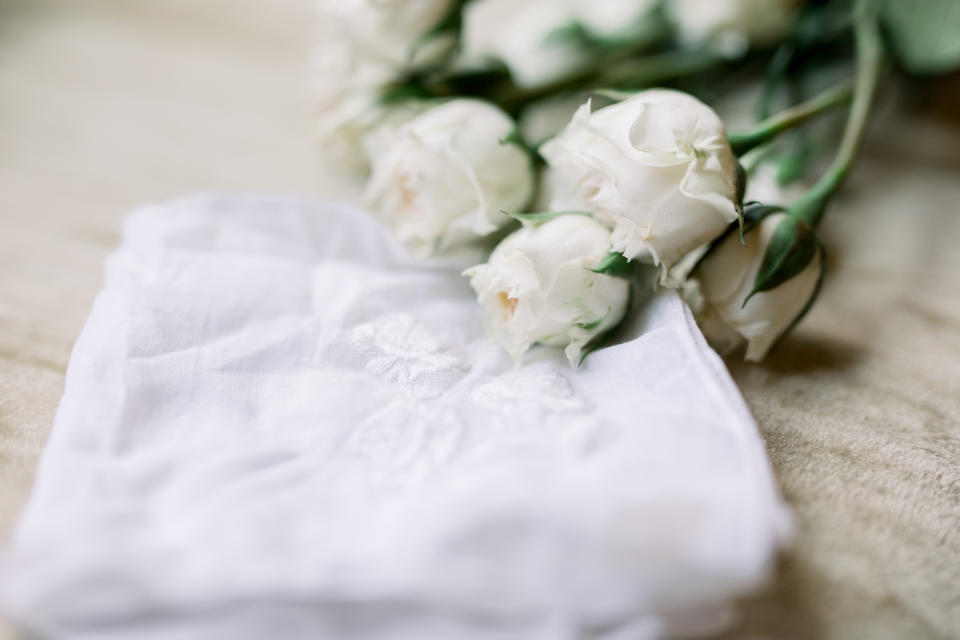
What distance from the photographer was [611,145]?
0.30 meters

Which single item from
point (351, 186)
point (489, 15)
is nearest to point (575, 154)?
point (351, 186)

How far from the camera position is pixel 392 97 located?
0.43 metres

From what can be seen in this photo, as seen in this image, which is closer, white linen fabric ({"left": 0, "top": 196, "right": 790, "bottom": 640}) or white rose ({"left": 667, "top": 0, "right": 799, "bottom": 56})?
white linen fabric ({"left": 0, "top": 196, "right": 790, "bottom": 640})

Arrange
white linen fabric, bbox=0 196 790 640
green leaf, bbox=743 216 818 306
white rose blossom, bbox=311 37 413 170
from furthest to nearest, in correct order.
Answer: white rose blossom, bbox=311 37 413 170, green leaf, bbox=743 216 818 306, white linen fabric, bbox=0 196 790 640

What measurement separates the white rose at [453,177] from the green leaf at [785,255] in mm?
114

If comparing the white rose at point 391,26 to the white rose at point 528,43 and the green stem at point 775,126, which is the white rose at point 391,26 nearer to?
the white rose at point 528,43

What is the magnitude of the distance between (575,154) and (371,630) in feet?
0.64

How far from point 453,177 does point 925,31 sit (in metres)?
0.38

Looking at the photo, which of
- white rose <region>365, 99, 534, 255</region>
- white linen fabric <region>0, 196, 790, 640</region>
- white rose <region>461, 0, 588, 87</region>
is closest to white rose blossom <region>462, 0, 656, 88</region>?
white rose <region>461, 0, 588, 87</region>

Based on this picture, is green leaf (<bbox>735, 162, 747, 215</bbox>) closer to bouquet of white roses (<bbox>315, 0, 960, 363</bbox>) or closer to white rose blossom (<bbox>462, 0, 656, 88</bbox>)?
bouquet of white roses (<bbox>315, 0, 960, 363</bbox>)

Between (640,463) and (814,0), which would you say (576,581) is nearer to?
(640,463)

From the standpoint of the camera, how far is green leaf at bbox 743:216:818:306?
319 millimetres

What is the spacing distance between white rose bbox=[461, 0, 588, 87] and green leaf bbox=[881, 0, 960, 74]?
217 millimetres

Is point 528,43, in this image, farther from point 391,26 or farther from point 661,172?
point 661,172
